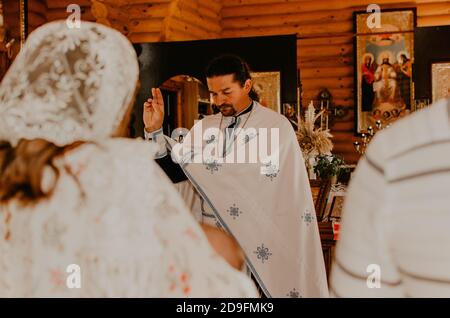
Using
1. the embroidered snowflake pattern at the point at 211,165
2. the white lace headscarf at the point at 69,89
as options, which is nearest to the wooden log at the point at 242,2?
the embroidered snowflake pattern at the point at 211,165

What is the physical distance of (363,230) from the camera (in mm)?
1003

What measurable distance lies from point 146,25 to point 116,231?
418 centimetres

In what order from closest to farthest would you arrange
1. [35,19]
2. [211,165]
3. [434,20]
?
1. [211,165]
2. [35,19]
3. [434,20]

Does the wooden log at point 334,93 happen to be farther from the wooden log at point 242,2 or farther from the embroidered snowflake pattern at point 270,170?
the embroidered snowflake pattern at point 270,170

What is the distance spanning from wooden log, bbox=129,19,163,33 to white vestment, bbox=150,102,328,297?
7.85 ft

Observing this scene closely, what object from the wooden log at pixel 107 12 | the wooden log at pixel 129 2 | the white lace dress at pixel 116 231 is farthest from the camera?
the wooden log at pixel 129 2

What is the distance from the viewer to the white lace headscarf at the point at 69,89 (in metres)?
1.22

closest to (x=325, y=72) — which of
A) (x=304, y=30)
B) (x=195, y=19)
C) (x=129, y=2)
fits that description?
(x=304, y=30)

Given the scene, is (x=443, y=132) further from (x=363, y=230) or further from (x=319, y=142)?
(x=319, y=142)

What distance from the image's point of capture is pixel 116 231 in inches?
44.3

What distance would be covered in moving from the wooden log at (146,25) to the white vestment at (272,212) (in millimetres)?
2393

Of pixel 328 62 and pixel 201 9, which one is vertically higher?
pixel 201 9

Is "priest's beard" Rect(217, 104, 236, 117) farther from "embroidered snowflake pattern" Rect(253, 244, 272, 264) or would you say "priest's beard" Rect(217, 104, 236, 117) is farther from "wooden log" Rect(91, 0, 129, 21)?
"wooden log" Rect(91, 0, 129, 21)

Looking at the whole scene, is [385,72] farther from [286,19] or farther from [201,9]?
[201,9]
